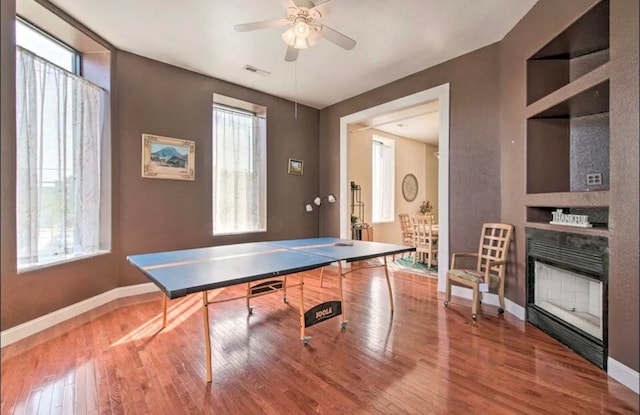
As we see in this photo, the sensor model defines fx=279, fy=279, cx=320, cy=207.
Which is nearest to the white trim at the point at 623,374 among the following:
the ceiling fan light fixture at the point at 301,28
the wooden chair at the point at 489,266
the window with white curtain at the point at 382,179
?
the wooden chair at the point at 489,266

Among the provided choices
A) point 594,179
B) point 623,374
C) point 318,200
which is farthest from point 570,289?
point 318,200

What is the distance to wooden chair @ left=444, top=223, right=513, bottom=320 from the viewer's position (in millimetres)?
2857

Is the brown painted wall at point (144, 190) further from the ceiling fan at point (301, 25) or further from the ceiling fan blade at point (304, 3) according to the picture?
the ceiling fan blade at point (304, 3)

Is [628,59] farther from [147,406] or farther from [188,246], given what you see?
[188,246]

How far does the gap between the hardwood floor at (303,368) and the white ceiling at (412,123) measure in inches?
137

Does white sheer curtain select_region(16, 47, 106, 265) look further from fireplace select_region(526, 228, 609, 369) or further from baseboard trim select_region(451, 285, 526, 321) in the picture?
fireplace select_region(526, 228, 609, 369)

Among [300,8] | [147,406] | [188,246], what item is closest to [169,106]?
[188,246]

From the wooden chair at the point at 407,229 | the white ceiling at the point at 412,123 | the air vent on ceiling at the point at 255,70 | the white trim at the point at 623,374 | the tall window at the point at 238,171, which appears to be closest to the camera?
the white trim at the point at 623,374

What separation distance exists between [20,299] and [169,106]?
2.62 metres

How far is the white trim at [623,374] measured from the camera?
173 centimetres

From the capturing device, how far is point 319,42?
122 inches

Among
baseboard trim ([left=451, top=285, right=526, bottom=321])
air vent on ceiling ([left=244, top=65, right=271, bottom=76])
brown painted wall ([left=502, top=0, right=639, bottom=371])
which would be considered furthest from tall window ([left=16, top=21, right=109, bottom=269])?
brown painted wall ([left=502, top=0, right=639, bottom=371])

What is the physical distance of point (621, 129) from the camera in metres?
1.82

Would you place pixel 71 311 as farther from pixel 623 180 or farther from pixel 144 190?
pixel 623 180
